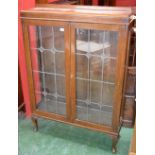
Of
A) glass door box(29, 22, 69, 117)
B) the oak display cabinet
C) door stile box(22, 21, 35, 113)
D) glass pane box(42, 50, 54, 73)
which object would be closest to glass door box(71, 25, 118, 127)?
the oak display cabinet

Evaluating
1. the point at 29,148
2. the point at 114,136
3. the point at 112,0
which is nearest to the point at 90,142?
the point at 114,136

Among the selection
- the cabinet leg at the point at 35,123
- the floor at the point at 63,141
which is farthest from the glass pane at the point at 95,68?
the cabinet leg at the point at 35,123

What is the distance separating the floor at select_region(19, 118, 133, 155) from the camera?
75.4 inches

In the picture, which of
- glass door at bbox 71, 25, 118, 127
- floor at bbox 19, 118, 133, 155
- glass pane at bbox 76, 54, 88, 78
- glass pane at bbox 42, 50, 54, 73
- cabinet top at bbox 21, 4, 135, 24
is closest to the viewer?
cabinet top at bbox 21, 4, 135, 24

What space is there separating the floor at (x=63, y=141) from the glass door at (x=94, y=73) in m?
0.28

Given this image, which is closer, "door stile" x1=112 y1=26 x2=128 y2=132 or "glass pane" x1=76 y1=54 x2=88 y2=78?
"door stile" x1=112 y1=26 x2=128 y2=132

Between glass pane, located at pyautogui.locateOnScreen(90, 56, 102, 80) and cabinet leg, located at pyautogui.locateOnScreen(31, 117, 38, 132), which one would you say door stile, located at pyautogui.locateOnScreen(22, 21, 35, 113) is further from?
glass pane, located at pyautogui.locateOnScreen(90, 56, 102, 80)

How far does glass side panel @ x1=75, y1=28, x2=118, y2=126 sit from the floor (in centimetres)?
29

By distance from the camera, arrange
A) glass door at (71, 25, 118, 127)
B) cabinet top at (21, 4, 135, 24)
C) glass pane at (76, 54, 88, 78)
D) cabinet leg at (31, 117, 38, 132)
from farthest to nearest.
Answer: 1. cabinet leg at (31, 117, 38, 132)
2. glass pane at (76, 54, 88, 78)
3. glass door at (71, 25, 118, 127)
4. cabinet top at (21, 4, 135, 24)

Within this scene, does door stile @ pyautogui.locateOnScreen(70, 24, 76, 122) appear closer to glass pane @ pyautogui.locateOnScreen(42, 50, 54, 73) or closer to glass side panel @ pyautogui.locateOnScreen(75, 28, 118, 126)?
glass side panel @ pyautogui.locateOnScreen(75, 28, 118, 126)

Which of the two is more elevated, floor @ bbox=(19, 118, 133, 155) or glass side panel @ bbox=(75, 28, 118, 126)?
glass side panel @ bbox=(75, 28, 118, 126)

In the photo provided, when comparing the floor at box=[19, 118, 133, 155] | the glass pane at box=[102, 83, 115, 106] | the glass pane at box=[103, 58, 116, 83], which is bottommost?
the floor at box=[19, 118, 133, 155]

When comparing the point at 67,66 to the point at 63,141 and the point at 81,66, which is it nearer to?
the point at 81,66

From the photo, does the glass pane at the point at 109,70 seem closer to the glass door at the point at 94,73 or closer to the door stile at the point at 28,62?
the glass door at the point at 94,73
